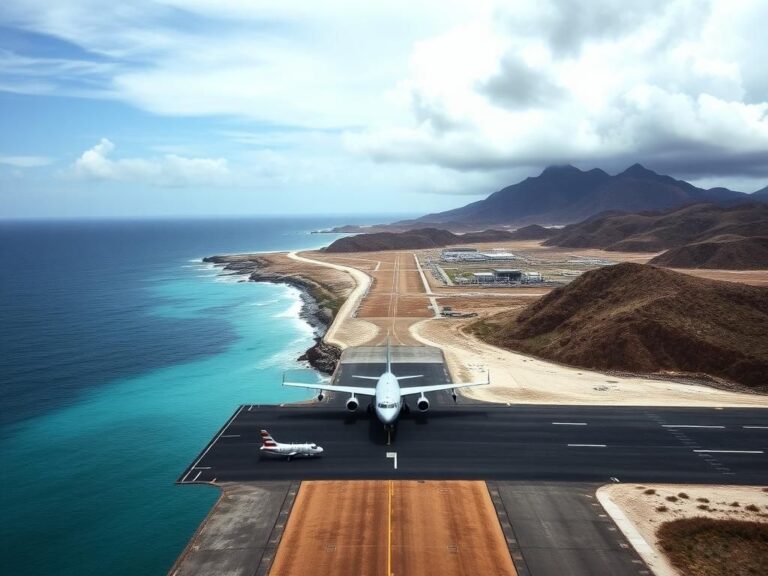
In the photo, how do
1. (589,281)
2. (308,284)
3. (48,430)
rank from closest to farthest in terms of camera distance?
1. (48,430)
2. (589,281)
3. (308,284)

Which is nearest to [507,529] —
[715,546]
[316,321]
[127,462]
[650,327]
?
[715,546]

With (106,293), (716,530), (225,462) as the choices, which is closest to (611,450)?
(716,530)

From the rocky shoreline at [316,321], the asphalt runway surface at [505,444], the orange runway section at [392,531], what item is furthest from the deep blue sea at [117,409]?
the orange runway section at [392,531]

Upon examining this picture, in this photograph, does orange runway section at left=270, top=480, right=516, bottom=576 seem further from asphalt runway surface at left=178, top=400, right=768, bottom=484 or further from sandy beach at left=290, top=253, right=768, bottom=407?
sandy beach at left=290, top=253, right=768, bottom=407

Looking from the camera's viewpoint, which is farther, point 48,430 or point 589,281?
point 589,281

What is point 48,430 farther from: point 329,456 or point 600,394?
point 600,394

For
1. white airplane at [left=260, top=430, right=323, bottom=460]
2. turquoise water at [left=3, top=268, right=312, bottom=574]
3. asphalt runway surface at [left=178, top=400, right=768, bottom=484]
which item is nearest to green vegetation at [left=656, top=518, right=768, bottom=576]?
asphalt runway surface at [left=178, top=400, right=768, bottom=484]

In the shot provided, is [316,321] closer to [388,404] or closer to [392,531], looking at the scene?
[388,404]
